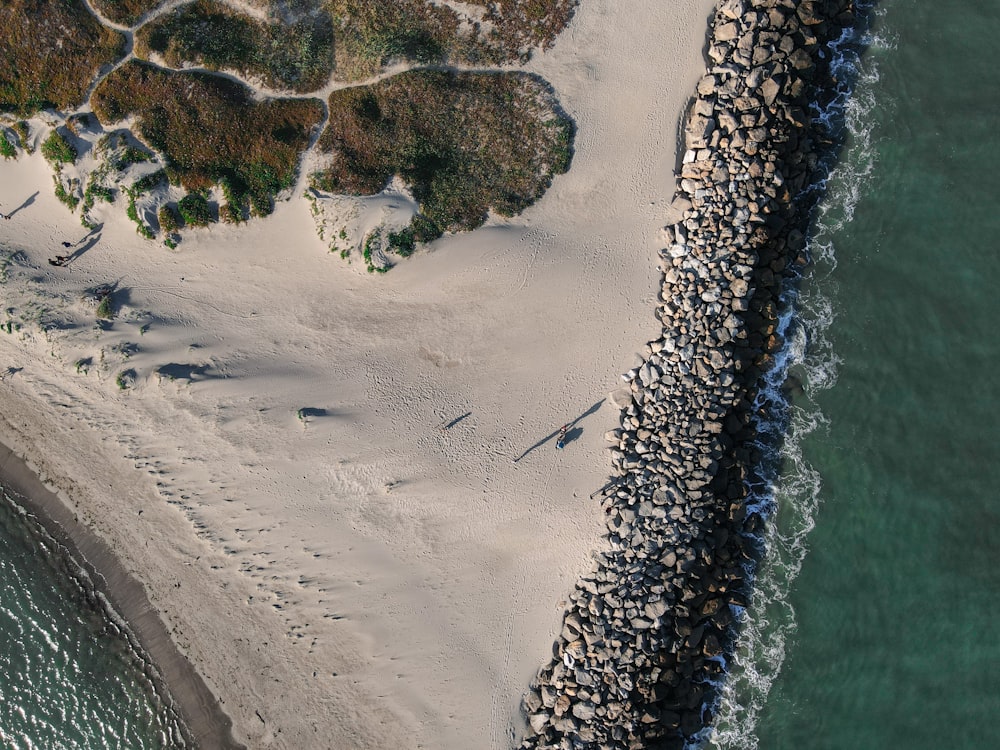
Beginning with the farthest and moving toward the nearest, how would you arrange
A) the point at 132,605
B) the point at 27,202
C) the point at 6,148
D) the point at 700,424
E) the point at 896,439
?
the point at 132,605 < the point at 896,439 < the point at 27,202 < the point at 700,424 < the point at 6,148

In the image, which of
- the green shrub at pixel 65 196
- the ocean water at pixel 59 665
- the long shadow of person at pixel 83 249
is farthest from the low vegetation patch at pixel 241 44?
the ocean water at pixel 59 665

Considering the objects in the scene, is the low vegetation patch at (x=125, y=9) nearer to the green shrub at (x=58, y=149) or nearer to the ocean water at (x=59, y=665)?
the green shrub at (x=58, y=149)

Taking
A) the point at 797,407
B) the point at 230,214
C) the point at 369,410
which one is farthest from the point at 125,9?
the point at 797,407

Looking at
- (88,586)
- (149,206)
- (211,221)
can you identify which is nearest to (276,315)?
(211,221)

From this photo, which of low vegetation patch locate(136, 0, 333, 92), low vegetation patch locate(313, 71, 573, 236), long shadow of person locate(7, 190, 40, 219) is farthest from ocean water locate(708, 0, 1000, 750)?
long shadow of person locate(7, 190, 40, 219)

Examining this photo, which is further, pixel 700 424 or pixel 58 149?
pixel 700 424

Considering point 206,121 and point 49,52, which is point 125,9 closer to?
point 49,52
